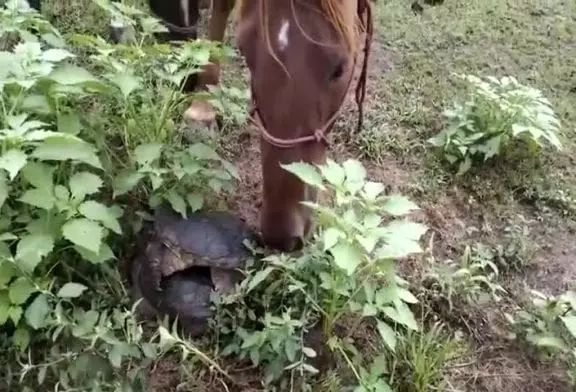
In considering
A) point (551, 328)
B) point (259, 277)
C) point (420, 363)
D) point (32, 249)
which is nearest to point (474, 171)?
point (551, 328)

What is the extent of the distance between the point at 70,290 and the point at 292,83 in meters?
0.71

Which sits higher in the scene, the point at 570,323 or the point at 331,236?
the point at 331,236

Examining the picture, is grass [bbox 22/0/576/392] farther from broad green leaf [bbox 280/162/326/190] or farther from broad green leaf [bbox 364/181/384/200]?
broad green leaf [bbox 280/162/326/190]

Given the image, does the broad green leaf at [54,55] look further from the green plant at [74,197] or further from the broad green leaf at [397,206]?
the broad green leaf at [397,206]

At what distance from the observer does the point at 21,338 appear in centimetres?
201

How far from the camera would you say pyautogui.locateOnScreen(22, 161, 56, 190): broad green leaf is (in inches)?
79.2

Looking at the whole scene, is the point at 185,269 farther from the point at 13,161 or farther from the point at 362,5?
the point at 362,5

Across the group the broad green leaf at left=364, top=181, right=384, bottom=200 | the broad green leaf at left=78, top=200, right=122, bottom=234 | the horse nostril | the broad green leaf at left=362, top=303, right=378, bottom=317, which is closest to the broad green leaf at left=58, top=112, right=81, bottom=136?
the broad green leaf at left=78, top=200, right=122, bottom=234

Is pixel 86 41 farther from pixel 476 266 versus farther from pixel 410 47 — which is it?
pixel 410 47

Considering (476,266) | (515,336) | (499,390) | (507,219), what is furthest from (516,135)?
(499,390)

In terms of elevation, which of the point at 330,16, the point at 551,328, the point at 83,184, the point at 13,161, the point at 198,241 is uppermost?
the point at 330,16

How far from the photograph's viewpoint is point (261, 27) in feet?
6.44

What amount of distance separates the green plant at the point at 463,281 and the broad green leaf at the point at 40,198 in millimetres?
1080

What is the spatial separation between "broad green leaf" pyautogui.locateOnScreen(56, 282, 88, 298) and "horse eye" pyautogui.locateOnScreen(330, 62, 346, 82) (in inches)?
30.3
